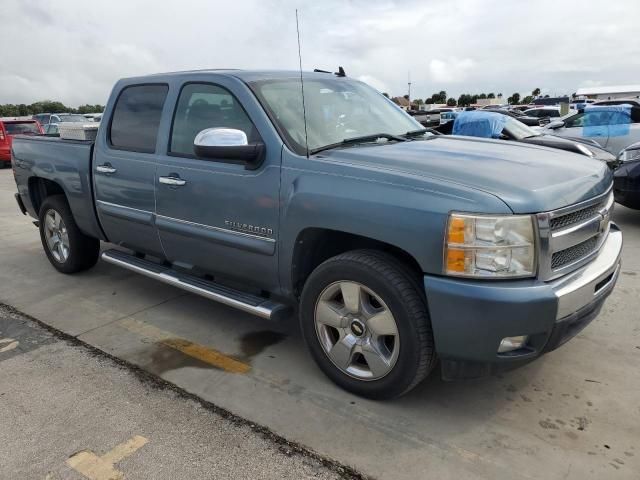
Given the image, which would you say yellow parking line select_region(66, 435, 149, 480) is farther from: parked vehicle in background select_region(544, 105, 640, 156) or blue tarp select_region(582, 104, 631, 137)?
blue tarp select_region(582, 104, 631, 137)

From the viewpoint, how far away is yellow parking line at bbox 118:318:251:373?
336cm

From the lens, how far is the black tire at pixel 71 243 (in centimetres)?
496

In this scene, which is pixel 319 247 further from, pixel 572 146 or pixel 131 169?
pixel 572 146

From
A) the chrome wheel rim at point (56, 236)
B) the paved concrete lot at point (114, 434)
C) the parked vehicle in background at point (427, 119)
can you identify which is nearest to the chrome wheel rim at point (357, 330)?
the paved concrete lot at point (114, 434)

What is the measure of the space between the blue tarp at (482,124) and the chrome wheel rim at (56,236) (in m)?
6.09

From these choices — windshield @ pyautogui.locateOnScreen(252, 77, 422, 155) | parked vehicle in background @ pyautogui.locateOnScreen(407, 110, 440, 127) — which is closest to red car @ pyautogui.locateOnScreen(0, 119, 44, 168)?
parked vehicle in background @ pyautogui.locateOnScreen(407, 110, 440, 127)

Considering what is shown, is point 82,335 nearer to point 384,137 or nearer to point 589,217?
point 384,137

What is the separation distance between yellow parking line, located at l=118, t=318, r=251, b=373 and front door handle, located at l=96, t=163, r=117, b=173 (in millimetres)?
1198

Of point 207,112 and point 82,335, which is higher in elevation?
point 207,112

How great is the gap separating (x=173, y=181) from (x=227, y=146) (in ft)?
2.64

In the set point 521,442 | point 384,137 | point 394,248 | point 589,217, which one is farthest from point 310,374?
point 589,217

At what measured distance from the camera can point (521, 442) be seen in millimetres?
2521

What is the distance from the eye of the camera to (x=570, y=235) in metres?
2.57

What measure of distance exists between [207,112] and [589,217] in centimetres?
247
